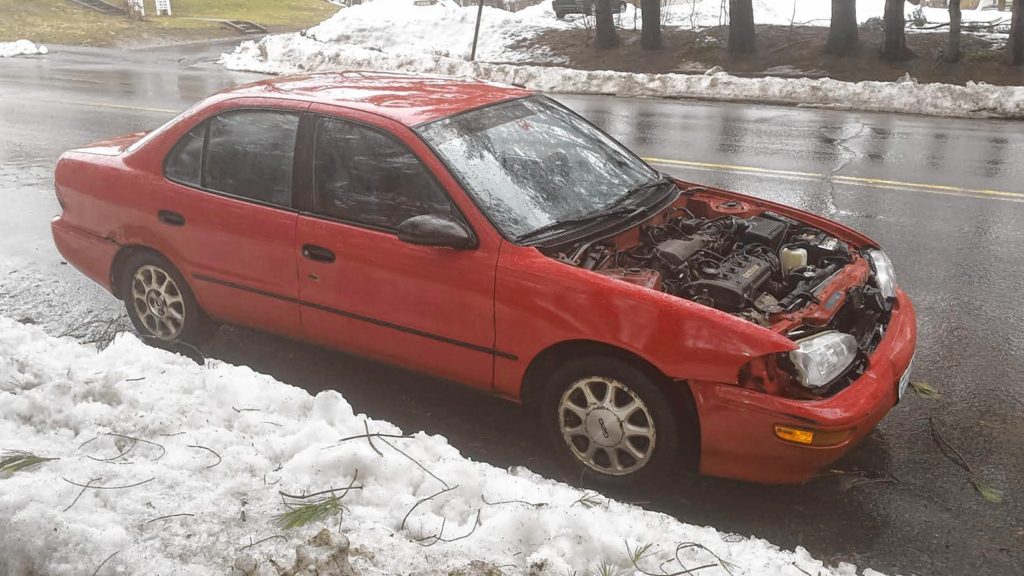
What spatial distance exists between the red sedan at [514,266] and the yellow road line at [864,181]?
4.48 meters

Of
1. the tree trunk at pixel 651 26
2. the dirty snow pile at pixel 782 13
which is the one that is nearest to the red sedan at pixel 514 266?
the tree trunk at pixel 651 26

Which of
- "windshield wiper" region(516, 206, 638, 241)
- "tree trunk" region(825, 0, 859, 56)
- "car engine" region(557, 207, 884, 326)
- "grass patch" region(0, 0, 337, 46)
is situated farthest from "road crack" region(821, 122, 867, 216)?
"grass patch" region(0, 0, 337, 46)

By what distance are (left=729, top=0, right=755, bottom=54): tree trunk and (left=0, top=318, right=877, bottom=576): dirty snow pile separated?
661 inches

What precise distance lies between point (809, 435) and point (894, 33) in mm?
15831

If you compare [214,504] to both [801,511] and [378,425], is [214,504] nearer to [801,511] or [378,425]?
[378,425]

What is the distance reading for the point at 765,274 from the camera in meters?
4.16

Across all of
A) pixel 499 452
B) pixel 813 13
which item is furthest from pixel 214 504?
pixel 813 13

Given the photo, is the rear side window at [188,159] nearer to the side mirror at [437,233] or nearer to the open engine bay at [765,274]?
the side mirror at [437,233]

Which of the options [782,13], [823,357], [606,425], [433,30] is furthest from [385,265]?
[782,13]

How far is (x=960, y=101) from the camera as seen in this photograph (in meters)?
14.4

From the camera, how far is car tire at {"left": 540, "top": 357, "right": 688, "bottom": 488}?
3.68 m

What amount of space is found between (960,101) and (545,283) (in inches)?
511

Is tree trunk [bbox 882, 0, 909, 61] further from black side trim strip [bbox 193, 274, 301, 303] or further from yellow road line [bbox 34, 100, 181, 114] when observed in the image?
black side trim strip [bbox 193, 274, 301, 303]

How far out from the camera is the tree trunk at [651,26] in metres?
20.1
